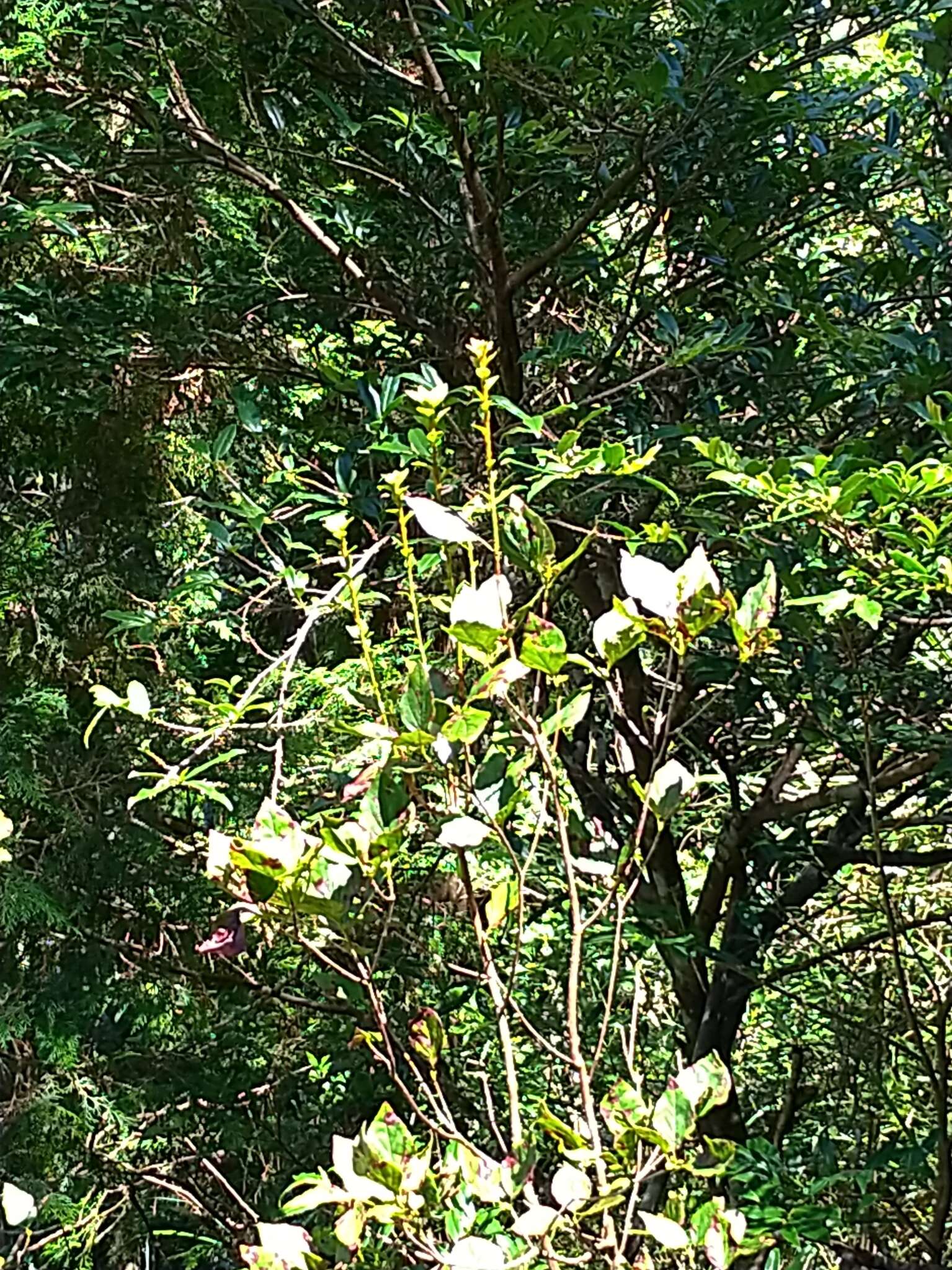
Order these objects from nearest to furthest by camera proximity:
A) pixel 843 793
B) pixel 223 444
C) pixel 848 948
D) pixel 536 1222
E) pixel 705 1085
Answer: pixel 536 1222
pixel 705 1085
pixel 223 444
pixel 843 793
pixel 848 948

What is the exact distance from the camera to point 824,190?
1.37 meters

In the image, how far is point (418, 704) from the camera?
692mm

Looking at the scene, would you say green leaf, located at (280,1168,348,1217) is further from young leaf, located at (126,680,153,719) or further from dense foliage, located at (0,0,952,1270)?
young leaf, located at (126,680,153,719)

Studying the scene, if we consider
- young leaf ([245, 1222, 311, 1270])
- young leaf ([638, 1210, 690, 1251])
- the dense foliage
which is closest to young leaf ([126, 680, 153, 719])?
the dense foliage

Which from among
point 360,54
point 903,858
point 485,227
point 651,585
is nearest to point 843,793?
point 903,858

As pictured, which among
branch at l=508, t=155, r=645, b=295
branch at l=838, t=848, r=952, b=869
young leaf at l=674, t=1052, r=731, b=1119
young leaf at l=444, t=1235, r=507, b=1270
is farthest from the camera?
branch at l=838, t=848, r=952, b=869

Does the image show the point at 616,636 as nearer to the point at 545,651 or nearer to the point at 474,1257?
the point at 545,651

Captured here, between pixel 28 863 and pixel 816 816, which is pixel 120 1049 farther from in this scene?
pixel 816 816

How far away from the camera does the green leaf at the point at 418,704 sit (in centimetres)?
69

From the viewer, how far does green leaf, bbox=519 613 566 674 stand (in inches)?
26.3

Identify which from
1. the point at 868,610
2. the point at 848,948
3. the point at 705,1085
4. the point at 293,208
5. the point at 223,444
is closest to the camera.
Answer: the point at 705,1085

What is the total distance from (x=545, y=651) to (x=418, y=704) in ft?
0.26

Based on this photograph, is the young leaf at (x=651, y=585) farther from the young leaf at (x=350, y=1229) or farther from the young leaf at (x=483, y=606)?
the young leaf at (x=350, y=1229)

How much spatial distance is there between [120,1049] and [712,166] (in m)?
1.78
